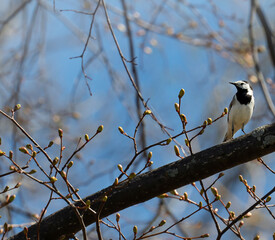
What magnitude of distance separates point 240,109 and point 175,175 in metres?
3.08

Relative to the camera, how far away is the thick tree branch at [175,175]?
2.30 meters

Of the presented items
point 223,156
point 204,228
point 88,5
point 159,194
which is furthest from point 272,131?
point 204,228

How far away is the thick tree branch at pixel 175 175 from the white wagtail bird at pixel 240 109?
113 inches

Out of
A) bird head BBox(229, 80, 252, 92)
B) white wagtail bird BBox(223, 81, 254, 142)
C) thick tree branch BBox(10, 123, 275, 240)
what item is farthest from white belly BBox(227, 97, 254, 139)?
thick tree branch BBox(10, 123, 275, 240)

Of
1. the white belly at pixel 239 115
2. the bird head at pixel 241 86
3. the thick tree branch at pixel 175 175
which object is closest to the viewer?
the thick tree branch at pixel 175 175

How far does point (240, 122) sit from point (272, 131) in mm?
2972

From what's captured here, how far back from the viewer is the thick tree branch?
230cm

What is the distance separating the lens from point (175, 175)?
233 centimetres

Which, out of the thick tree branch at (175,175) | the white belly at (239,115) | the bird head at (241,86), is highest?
the bird head at (241,86)

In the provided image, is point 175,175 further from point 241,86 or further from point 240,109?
point 241,86

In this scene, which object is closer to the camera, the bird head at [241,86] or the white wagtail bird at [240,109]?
the white wagtail bird at [240,109]

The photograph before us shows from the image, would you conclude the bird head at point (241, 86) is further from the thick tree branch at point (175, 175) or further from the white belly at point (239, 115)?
the thick tree branch at point (175, 175)

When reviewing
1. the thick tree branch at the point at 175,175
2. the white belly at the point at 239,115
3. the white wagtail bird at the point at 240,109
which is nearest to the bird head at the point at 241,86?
the white wagtail bird at the point at 240,109

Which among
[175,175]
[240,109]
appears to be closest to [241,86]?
[240,109]
